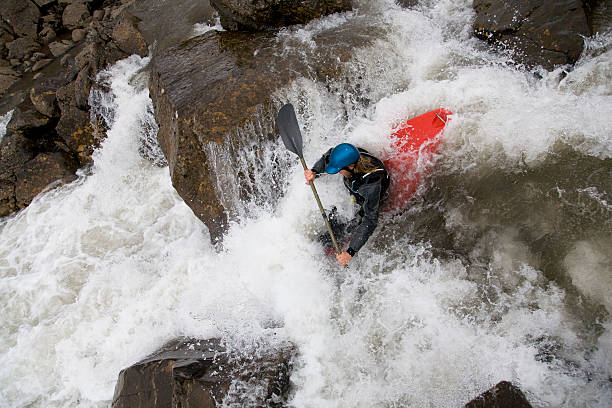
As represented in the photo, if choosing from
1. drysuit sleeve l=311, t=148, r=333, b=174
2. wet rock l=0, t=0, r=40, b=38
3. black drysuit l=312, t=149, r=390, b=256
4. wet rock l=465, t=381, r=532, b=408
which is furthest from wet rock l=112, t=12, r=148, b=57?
wet rock l=465, t=381, r=532, b=408

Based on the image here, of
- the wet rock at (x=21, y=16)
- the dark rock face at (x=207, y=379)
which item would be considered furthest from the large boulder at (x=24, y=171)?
the dark rock face at (x=207, y=379)

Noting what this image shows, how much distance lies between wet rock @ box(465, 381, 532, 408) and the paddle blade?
8.74ft

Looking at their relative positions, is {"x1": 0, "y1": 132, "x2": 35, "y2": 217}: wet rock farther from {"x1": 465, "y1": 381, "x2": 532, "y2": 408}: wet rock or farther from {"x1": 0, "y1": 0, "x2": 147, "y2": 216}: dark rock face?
{"x1": 465, "y1": 381, "x2": 532, "y2": 408}: wet rock

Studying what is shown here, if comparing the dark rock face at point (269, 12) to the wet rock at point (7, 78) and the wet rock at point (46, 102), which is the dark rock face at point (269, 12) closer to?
the wet rock at point (46, 102)

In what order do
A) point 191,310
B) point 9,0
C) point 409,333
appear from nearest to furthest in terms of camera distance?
point 409,333 → point 191,310 → point 9,0

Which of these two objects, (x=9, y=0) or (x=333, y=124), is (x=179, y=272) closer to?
(x=333, y=124)

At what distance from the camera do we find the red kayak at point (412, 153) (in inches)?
142

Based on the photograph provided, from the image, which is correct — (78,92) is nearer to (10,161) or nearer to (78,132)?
(78,132)

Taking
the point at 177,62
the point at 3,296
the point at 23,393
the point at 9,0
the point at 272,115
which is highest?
the point at 9,0

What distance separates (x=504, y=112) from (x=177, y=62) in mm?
3984

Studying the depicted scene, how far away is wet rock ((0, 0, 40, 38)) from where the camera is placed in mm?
8086

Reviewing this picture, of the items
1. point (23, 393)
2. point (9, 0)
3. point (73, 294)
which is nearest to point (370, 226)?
point (73, 294)

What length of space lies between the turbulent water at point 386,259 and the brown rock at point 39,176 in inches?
12.8

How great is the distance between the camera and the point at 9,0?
812 centimetres
